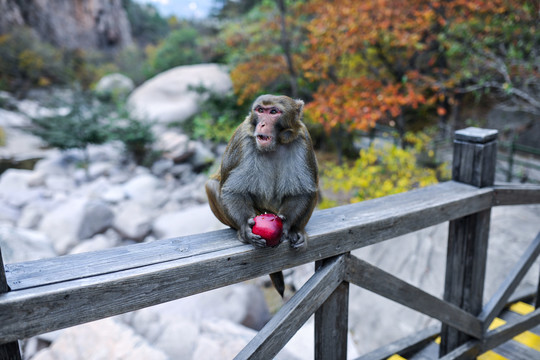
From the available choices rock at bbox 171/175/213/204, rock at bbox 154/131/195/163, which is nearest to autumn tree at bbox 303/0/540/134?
rock at bbox 171/175/213/204

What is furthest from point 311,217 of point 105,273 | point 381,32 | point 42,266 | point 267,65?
point 267,65

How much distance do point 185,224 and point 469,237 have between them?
476 centimetres

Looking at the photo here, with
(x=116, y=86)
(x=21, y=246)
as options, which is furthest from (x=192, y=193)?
(x=116, y=86)

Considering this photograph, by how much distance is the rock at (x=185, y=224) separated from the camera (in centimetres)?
607

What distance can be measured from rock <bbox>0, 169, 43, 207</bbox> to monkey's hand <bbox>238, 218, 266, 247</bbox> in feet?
25.4

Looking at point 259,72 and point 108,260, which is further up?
point 259,72

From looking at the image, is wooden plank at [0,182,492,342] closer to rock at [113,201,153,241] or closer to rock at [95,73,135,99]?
rock at [113,201,153,241]

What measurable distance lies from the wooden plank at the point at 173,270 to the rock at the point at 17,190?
7751mm

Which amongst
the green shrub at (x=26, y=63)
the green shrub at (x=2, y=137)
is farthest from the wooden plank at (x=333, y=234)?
the green shrub at (x=26, y=63)

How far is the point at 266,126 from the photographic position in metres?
1.53

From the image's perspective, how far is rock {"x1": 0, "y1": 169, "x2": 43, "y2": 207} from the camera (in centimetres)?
776

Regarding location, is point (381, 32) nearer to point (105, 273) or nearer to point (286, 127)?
point (286, 127)

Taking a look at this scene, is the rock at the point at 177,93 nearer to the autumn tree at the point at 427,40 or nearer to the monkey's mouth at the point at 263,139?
the autumn tree at the point at 427,40

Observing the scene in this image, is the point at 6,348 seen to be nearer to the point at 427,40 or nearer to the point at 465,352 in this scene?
the point at 465,352
